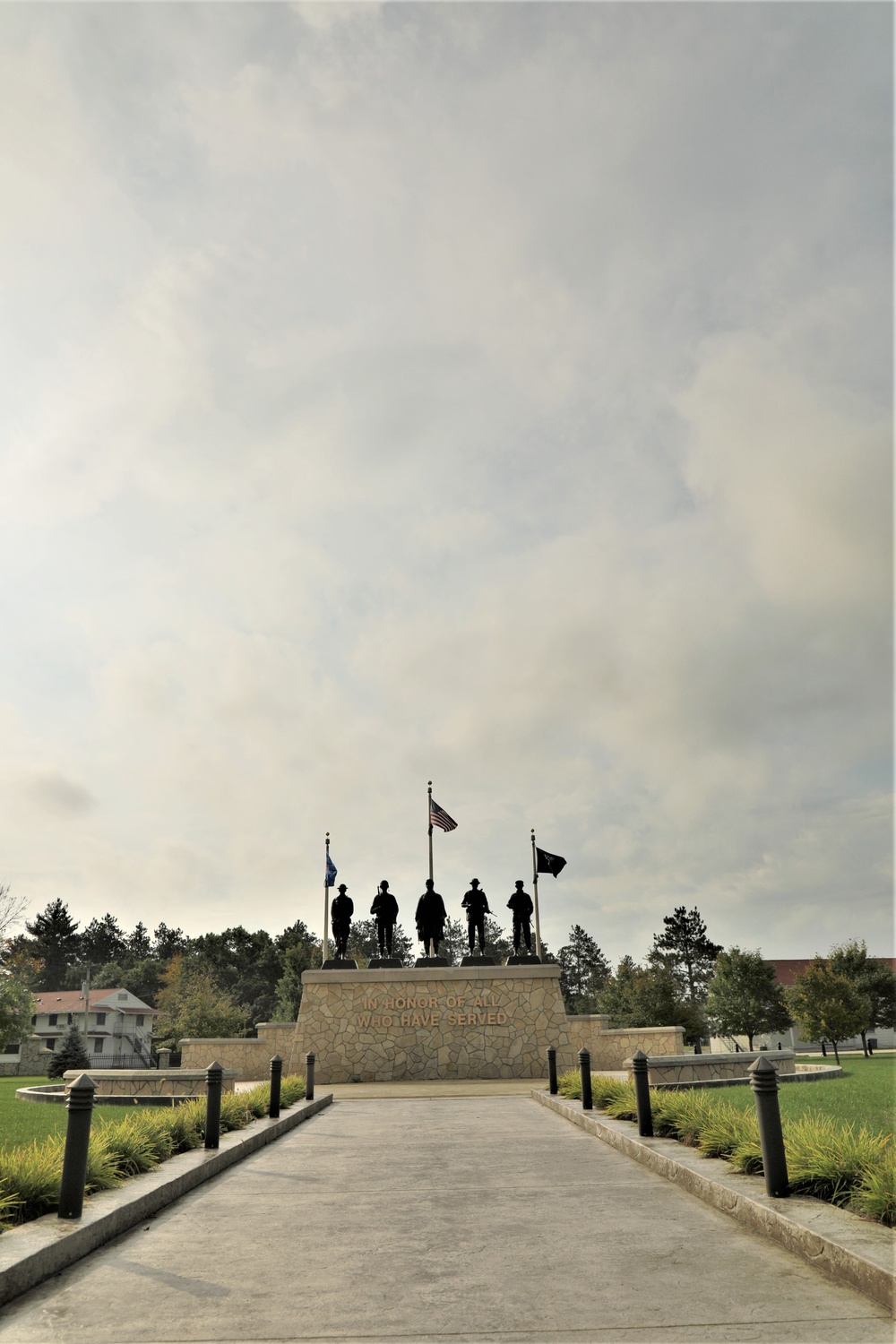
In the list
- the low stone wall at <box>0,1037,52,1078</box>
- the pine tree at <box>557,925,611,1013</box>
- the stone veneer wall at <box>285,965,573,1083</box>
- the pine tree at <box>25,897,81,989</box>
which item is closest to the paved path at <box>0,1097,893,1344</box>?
the stone veneer wall at <box>285,965,573,1083</box>

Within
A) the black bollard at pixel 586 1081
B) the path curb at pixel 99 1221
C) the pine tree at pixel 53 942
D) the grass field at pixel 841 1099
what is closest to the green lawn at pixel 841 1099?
the grass field at pixel 841 1099

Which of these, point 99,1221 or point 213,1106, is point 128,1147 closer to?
point 213,1106

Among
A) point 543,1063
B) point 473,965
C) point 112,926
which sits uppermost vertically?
point 112,926

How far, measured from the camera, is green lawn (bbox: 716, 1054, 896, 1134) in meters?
11.6

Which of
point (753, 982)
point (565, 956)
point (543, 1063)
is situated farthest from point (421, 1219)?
point (565, 956)

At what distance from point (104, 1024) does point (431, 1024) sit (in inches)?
2423

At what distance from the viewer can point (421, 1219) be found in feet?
23.0

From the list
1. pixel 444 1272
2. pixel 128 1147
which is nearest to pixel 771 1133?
pixel 444 1272

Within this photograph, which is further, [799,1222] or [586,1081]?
[586,1081]

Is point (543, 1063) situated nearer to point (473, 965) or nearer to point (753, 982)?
point (473, 965)

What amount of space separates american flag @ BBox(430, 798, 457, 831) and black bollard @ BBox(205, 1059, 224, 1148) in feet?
57.7

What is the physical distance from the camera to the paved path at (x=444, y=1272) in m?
4.46

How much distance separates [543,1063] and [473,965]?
3.44m

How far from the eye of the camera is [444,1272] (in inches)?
215
